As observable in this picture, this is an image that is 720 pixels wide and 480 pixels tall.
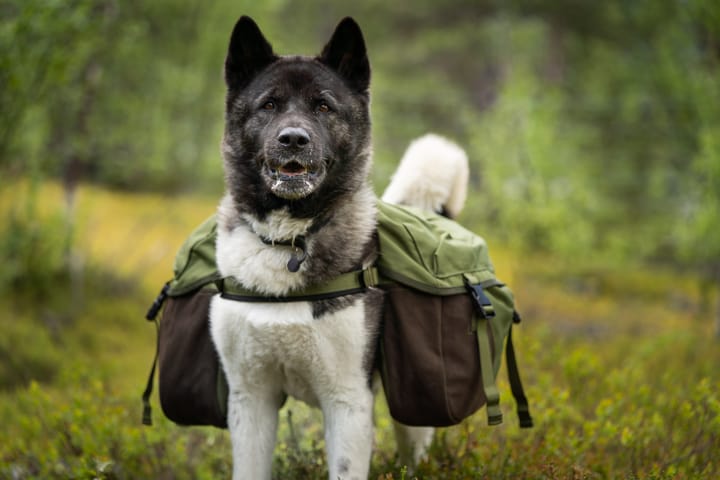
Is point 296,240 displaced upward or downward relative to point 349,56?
downward

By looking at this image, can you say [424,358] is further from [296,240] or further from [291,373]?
[296,240]

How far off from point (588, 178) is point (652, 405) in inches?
400

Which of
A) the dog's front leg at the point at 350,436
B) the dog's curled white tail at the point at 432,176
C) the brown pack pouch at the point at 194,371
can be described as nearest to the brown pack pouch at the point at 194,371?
the brown pack pouch at the point at 194,371

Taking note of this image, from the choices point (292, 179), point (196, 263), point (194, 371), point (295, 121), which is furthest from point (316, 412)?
point (295, 121)

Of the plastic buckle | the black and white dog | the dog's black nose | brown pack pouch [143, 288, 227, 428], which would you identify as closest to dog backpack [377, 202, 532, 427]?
the plastic buckle

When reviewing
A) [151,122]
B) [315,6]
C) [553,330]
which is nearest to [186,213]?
[151,122]

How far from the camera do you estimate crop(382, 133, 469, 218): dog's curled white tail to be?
3.67 m

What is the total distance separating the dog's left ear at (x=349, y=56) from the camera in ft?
9.58

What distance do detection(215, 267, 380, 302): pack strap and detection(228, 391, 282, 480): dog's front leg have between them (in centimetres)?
45

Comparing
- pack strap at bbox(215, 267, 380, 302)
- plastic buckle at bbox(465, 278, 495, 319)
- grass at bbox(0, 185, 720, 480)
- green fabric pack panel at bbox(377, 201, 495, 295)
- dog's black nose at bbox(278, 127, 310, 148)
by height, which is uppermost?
dog's black nose at bbox(278, 127, 310, 148)

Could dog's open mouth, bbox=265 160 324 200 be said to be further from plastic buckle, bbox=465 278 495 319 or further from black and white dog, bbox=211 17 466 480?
plastic buckle, bbox=465 278 495 319

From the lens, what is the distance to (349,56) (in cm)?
299

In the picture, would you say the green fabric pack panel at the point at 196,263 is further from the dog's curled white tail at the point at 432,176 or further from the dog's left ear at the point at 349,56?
the dog's curled white tail at the point at 432,176

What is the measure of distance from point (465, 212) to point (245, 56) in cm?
982
